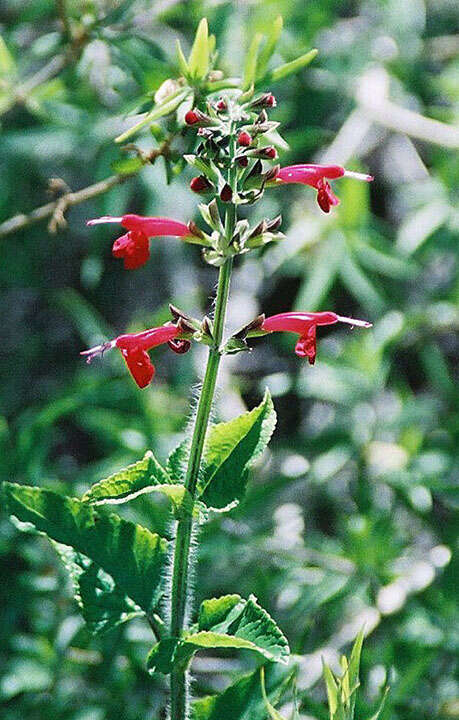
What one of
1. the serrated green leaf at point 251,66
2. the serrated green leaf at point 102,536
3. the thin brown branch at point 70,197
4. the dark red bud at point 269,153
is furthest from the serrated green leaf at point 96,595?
the serrated green leaf at point 251,66

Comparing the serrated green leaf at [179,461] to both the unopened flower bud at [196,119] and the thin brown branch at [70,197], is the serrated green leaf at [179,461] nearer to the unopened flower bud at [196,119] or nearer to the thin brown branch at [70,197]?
the unopened flower bud at [196,119]

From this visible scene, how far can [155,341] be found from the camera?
45.0 inches

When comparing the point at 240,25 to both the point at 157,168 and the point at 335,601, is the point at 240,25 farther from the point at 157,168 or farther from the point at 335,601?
the point at 335,601

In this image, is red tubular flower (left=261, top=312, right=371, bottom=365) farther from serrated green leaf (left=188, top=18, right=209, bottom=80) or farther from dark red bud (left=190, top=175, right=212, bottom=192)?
serrated green leaf (left=188, top=18, right=209, bottom=80)

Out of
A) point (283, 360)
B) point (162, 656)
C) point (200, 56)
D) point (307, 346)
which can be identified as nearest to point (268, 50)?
point (200, 56)

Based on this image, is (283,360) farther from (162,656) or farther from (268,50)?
(162,656)

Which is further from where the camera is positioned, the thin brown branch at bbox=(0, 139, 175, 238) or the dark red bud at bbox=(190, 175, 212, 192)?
the thin brown branch at bbox=(0, 139, 175, 238)

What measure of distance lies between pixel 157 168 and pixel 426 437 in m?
1.02

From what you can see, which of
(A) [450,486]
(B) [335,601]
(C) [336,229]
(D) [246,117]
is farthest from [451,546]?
(D) [246,117]

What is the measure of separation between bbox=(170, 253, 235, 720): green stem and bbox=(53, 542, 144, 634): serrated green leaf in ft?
0.20

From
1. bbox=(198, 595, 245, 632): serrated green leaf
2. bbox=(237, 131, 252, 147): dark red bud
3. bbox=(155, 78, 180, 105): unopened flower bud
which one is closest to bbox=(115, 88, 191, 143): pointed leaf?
bbox=(155, 78, 180, 105): unopened flower bud

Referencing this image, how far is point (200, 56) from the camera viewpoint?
134cm

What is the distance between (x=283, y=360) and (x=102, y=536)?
6.23 feet

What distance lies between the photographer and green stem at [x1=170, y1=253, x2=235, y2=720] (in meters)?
1.05
